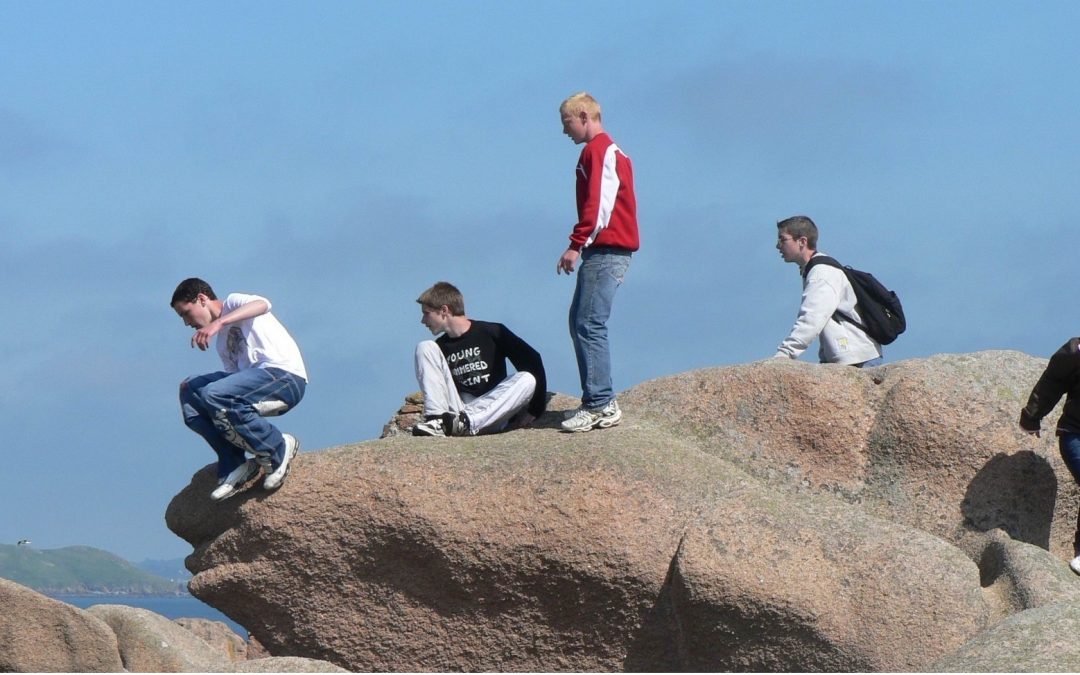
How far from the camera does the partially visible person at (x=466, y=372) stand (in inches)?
483

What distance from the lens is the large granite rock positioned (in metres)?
11.0

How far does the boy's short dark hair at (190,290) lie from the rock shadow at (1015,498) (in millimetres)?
7387

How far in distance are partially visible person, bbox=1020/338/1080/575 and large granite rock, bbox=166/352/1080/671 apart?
16.2 inches

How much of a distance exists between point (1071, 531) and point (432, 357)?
21.3 feet

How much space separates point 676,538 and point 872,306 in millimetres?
3720

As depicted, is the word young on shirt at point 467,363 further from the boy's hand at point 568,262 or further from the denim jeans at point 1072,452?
the denim jeans at point 1072,452

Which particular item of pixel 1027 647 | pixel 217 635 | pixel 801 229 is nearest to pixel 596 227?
pixel 801 229

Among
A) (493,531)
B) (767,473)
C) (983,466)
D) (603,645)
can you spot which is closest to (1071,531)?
(983,466)

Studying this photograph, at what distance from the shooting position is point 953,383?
12812 mm

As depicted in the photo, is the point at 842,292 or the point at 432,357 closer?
the point at 432,357

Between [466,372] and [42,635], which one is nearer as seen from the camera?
[42,635]

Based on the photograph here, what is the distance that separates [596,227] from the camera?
37.0 feet

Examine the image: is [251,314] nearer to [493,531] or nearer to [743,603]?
[493,531]

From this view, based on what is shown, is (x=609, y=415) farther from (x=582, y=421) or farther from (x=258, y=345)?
(x=258, y=345)
